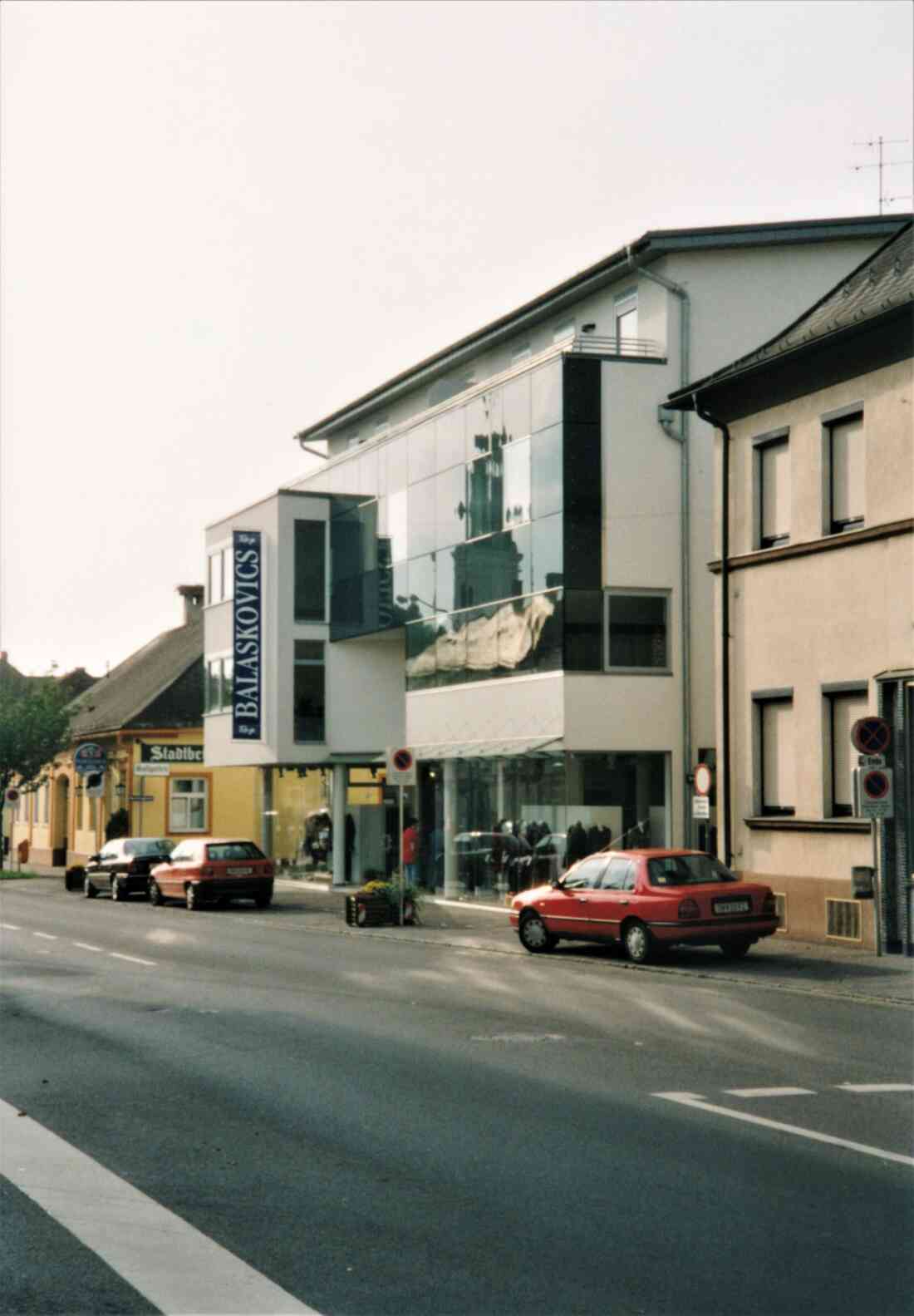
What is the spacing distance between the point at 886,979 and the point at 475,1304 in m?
13.8

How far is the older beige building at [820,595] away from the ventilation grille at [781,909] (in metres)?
0.05

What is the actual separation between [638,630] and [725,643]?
15.8ft

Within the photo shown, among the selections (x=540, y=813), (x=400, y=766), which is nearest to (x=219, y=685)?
(x=540, y=813)

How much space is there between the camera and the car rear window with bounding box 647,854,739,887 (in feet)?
70.8

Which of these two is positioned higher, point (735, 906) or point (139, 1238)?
point (735, 906)

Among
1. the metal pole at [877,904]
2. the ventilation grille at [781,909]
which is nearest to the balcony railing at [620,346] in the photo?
the ventilation grille at [781,909]

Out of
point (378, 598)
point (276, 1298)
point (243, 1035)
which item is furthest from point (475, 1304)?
point (378, 598)

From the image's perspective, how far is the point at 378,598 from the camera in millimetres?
39688

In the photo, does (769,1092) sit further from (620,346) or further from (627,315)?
(627,315)

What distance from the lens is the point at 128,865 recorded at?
41719 millimetres

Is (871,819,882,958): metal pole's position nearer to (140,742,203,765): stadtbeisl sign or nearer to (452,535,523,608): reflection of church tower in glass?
(452,535,523,608): reflection of church tower in glass

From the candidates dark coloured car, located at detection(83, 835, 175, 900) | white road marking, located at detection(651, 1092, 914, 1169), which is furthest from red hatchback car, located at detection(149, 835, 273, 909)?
white road marking, located at detection(651, 1092, 914, 1169)

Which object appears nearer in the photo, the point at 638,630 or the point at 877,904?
the point at 877,904

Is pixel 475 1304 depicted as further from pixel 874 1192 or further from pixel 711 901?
pixel 711 901
